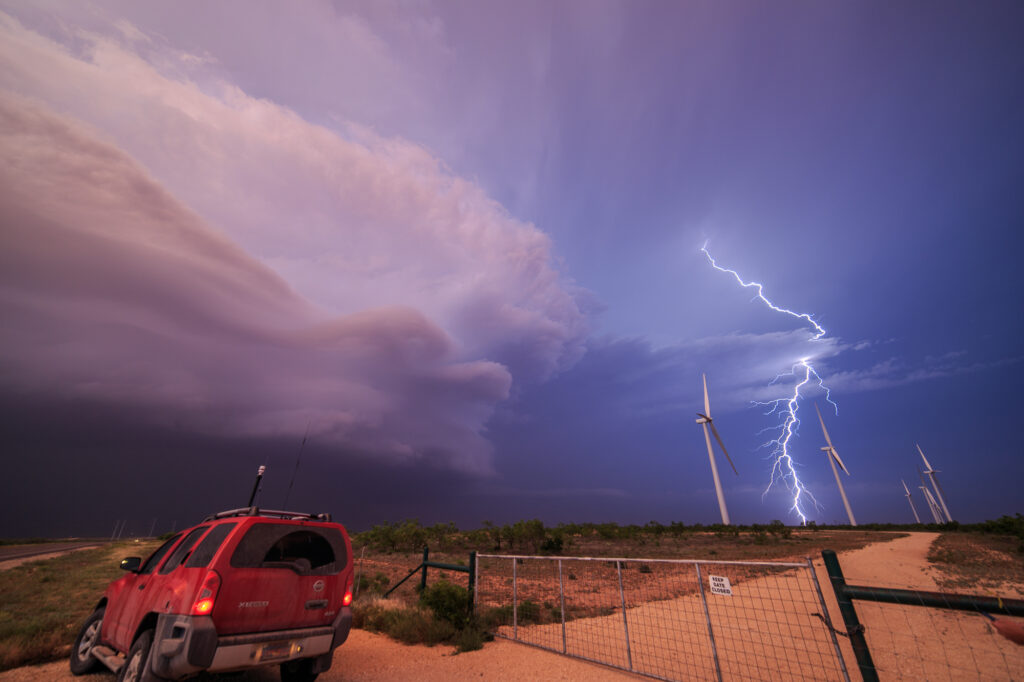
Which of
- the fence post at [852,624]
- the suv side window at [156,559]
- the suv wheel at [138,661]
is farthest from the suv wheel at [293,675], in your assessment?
the fence post at [852,624]

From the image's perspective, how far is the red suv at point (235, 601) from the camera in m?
4.62

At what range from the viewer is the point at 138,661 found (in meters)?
4.88

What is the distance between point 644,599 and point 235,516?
49.6ft

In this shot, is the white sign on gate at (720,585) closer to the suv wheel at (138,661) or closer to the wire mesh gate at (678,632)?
the wire mesh gate at (678,632)

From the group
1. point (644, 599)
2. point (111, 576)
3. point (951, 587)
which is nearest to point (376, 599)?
point (644, 599)

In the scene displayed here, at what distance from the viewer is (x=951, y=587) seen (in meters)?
16.2

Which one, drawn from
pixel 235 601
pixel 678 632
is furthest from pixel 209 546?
pixel 678 632

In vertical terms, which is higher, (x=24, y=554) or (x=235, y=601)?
(x=235, y=601)

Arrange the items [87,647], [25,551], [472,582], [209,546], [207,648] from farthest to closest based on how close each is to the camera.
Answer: [25,551] → [472,582] → [87,647] → [209,546] → [207,648]

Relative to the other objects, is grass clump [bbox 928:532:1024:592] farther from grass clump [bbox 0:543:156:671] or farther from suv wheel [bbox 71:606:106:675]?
grass clump [bbox 0:543:156:671]

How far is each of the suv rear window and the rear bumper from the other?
676 millimetres

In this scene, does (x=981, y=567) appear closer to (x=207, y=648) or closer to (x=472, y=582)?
(x=472, y=582)

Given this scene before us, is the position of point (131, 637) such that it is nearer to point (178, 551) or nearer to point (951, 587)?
point (178, 551)

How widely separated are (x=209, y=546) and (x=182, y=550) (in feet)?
3.77
